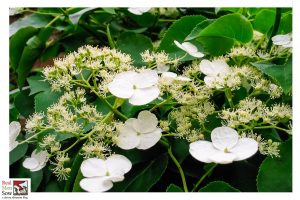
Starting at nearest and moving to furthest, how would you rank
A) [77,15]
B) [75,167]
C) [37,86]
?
[75,167] → [37,86] → [77,15]

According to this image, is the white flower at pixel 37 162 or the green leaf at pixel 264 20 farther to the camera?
the green leaf at pixel 264 20

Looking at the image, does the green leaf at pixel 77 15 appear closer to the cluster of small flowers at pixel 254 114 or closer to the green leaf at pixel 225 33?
the green leaf at pixel 225 33

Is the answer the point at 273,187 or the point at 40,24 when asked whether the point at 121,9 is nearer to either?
the point at 40,24

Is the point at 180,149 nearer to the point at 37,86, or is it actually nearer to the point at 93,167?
the point at 93,167

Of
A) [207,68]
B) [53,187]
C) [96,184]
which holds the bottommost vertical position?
[53,187]

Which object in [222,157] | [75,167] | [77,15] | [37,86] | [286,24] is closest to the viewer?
[222,157]

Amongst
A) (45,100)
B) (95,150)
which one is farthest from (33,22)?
(95,150)

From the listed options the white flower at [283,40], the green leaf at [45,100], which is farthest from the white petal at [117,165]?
the white flower at [283,40]

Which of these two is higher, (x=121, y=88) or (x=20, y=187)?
(x=121, y=88)
